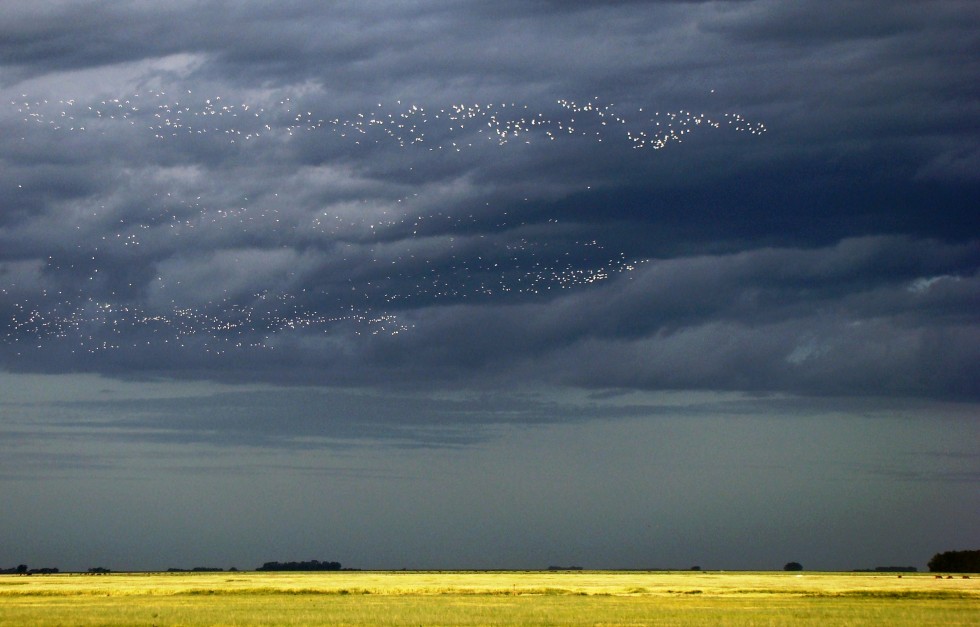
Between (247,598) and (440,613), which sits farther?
(247,598)

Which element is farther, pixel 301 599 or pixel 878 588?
pixel 878 588

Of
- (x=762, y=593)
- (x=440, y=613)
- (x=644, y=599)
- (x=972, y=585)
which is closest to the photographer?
(x=440, y=613)

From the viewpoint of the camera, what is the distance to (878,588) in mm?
118812

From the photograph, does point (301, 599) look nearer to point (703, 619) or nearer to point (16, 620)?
point (16, 620)

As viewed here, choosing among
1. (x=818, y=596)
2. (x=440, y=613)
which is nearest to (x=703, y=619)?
(x=440, y=613)

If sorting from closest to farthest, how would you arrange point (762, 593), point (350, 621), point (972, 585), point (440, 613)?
point (350, 621) → point (440, 613) → point (762, 593) → point (972, 585)

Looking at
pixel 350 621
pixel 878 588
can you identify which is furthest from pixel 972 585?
pixel 350 621

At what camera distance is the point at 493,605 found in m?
90.0

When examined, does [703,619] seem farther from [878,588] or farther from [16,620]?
[878,588]

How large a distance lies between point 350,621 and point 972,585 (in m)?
83.3

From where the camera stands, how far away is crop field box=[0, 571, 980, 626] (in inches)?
2874

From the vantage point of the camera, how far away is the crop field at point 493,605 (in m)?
73.0

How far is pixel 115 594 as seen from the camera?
389 ft

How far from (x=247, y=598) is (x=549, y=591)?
30942mm
